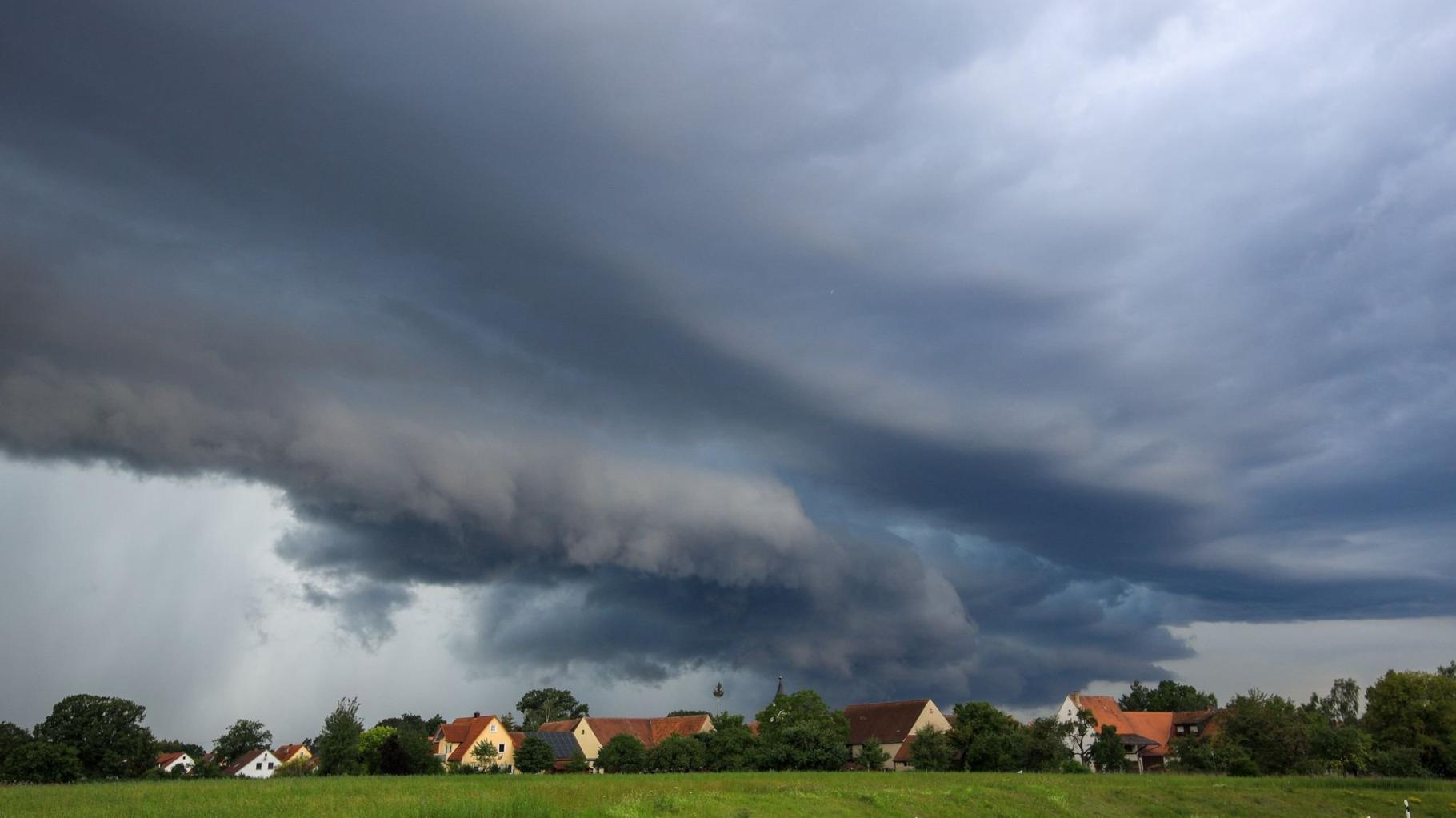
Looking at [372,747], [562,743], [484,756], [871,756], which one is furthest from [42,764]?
[871,756]

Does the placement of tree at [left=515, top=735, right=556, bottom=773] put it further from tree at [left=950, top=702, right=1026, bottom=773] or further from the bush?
the bush

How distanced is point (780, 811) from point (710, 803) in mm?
3374

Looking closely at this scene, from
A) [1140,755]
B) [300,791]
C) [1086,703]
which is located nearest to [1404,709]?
[1140,755]

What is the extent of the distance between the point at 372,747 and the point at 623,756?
24.1 m

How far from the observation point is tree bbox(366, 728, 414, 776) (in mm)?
79875

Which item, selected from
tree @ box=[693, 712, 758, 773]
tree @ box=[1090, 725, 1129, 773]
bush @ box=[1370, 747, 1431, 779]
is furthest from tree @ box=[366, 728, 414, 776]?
bush @ box=[1370, 747, 1431, 779]

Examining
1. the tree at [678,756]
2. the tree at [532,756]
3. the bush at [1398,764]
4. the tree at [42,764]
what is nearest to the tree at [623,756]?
the tree at [678,756]

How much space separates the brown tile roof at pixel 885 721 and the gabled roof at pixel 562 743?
35845 millimetres

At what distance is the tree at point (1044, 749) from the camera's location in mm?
83625

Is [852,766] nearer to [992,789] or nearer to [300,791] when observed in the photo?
[992,789]

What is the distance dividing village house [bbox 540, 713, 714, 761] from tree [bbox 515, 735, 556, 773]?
72.9ft

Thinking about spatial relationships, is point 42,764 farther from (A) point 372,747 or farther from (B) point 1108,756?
(B) point 1108,756

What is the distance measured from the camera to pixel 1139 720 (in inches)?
5098

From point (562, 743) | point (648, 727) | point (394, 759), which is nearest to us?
point (394, 759)
